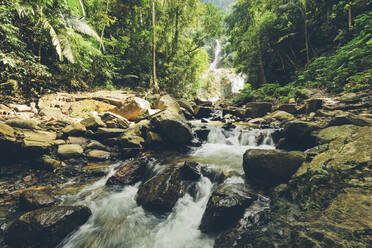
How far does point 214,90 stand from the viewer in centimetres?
2673

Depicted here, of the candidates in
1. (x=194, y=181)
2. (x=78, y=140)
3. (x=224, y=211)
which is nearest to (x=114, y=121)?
(x=78, y=140)

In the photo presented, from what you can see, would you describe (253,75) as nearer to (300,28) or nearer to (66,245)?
(300,28)

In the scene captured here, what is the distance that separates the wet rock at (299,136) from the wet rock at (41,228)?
192 inches

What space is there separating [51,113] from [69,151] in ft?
9.92

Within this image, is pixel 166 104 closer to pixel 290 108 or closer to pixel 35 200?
pixel 290 108

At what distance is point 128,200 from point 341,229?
3.14 metres

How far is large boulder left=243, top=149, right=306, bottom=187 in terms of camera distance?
261 cm

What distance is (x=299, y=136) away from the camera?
3793mm

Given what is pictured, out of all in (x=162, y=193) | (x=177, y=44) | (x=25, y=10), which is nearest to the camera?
(x=162, y=193)

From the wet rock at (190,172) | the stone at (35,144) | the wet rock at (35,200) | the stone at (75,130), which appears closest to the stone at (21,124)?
the stone at (35,144)

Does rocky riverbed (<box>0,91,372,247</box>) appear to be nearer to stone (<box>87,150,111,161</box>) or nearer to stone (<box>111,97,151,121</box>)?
stone (<box>87,150,111,161</box>)

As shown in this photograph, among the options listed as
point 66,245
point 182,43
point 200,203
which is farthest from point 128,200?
point 182,43

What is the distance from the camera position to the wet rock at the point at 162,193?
109 inches

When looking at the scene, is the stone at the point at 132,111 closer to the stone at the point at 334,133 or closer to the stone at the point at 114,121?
the stone at the point at 114,121
